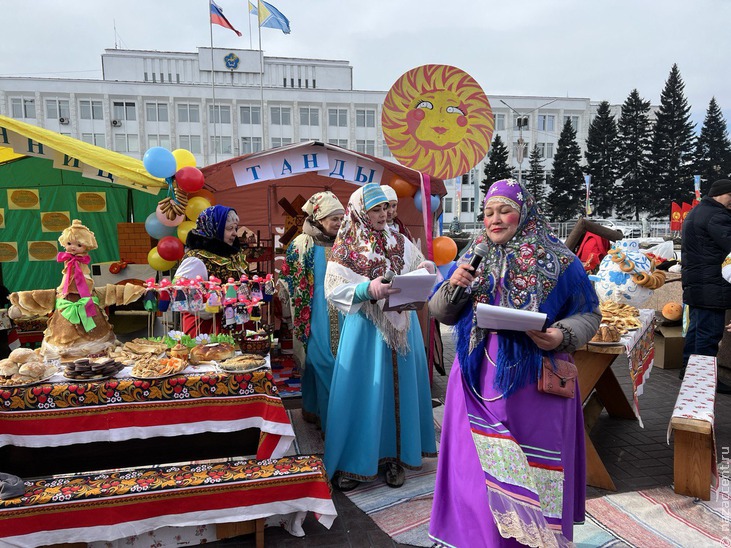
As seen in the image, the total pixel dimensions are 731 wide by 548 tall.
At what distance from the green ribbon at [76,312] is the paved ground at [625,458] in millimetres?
1556

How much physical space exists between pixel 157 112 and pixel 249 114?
24.5 feet

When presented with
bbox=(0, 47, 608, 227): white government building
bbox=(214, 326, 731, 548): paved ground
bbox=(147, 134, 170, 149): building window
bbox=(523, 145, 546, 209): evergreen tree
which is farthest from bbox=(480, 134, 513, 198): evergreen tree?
bbox=(214, 326, 731, 548): paved ground

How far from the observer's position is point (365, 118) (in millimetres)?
44250

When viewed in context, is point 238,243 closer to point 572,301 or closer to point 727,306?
point 572,301

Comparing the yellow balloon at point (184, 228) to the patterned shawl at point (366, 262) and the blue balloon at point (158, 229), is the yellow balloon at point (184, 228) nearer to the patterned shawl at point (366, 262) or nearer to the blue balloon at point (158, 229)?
the blue balloon at point (158, 229)

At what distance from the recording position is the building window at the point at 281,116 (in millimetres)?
42719

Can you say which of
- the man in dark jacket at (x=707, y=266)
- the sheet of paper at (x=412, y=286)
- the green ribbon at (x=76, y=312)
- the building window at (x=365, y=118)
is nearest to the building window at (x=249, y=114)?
the building window at (x=365, y=118)

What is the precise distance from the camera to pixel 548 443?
2.02m

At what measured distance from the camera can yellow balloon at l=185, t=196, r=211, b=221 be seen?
5828mm

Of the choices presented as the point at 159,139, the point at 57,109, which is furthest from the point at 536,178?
the point at 57,109

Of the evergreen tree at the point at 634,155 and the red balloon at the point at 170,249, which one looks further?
the evergreen tree at the point at 634,155

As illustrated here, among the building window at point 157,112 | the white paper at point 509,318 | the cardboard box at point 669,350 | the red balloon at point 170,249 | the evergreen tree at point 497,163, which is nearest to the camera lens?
the white paper at point 509,318

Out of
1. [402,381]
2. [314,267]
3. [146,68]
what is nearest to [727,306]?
[402,381]

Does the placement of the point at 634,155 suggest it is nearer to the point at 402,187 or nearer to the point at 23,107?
the point at 402,187
